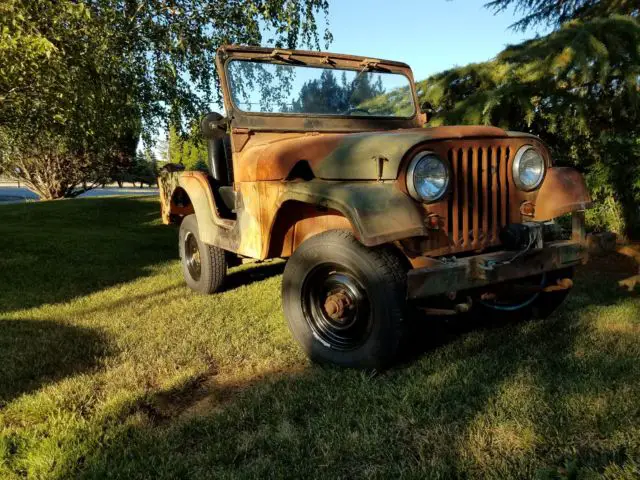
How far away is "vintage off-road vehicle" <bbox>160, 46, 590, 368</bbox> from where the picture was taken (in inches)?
103

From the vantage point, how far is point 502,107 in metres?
5.15

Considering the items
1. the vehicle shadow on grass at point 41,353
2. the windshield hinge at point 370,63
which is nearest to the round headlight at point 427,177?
the windshield hinge at point 370,63

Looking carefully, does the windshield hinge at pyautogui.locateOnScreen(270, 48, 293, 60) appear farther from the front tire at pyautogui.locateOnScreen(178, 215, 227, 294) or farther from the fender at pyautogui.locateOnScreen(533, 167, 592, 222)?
the fender at pyautogui.locateOnScreen(533, 167, 592, 222)

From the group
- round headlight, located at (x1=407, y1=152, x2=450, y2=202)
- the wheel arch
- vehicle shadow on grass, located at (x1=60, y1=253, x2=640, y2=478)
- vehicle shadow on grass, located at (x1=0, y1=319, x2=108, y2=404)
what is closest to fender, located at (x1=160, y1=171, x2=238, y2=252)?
the wheel arch

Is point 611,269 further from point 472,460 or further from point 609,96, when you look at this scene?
point 472,460

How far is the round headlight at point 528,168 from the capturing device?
3072 millimetres

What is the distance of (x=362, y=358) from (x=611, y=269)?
354 centimetres

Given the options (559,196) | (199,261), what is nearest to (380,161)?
(559,196)

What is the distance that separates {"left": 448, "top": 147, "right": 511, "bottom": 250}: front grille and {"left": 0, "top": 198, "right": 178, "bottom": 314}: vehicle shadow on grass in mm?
3858

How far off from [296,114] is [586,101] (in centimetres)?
308

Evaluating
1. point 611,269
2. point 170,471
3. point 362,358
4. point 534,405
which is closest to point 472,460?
point 534,405

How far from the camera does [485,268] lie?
2.58m

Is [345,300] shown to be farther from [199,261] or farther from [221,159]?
[199,261]

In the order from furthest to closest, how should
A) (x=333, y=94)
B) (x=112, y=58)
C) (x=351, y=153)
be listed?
(x=112, y=58) < (x=333, y=94) < (x=351, y=153)
